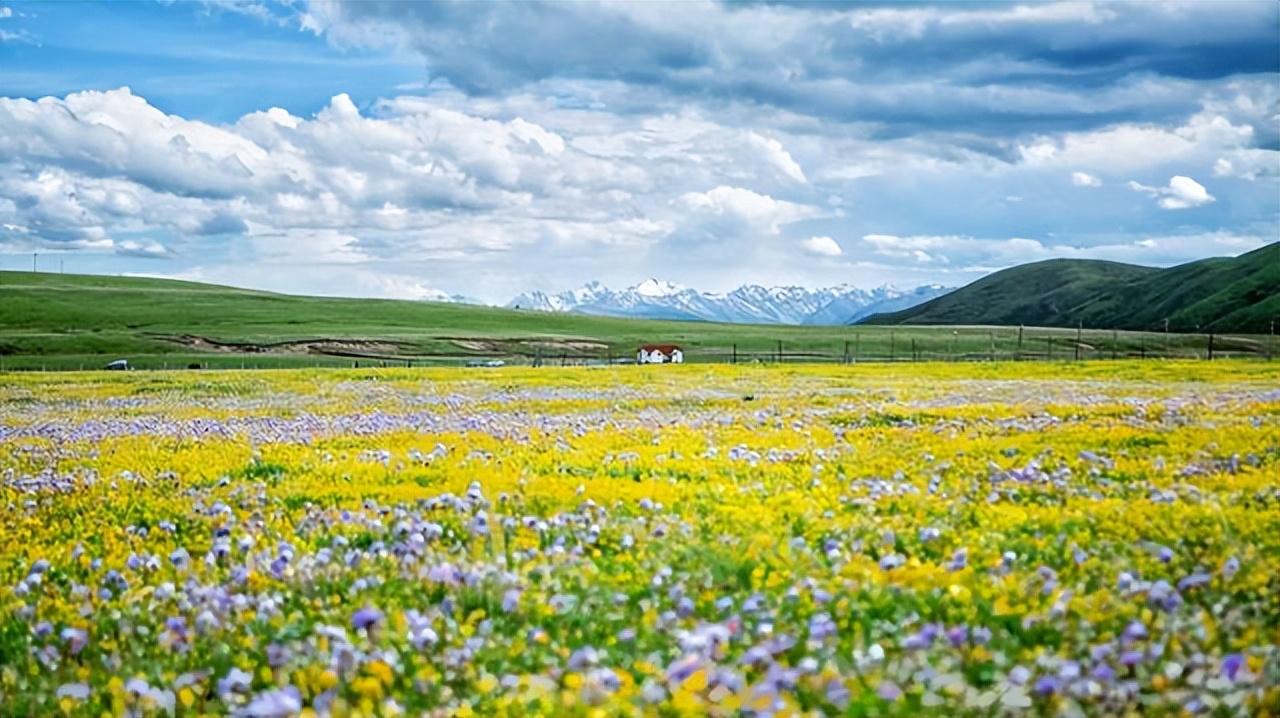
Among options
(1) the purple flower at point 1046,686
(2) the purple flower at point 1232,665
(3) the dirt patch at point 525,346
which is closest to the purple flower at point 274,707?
(1) the purple flower at point 1046,686

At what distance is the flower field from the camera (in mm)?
6070

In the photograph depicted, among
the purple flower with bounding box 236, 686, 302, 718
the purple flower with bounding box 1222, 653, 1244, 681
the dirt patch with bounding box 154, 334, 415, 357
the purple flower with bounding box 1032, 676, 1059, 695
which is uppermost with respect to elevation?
the purple flower with bounding box 1222, 653, 1244, 681

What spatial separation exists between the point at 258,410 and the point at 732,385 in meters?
22.1

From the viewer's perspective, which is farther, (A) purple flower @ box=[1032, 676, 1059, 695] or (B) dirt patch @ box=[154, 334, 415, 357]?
(B) dirt patch @ box=[154, 334, 415, 357]

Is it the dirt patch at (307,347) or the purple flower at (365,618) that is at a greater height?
the purple flower at (365,618)

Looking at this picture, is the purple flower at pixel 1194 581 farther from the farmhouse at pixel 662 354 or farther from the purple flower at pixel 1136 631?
the farmhouse at pixel 662 354

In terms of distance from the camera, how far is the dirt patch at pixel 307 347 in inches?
6282

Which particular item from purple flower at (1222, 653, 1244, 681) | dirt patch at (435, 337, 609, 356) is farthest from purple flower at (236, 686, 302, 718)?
dirt patch at (435, 337, 609, 356)

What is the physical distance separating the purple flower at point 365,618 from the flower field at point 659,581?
2 centimetres

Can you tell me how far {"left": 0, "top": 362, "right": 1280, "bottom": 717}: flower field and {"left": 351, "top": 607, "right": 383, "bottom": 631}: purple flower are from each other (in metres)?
0.02

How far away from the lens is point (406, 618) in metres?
7.29

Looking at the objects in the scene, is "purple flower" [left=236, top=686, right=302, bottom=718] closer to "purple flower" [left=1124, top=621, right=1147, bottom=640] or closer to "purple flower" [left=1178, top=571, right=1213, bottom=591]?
"purple flower" [left=1124, top=621, right=1147, bottom=640]

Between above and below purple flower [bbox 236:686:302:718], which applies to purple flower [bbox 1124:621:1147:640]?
above

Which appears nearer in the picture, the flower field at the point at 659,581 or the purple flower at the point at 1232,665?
the purple flower at the point at 1232,665
